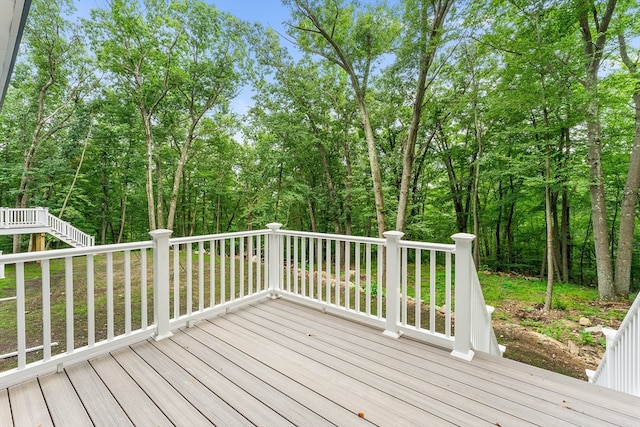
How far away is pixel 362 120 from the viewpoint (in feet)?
29.1

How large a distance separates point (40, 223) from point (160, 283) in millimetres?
11506

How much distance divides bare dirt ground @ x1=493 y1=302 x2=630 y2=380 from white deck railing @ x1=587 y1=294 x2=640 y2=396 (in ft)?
5.09

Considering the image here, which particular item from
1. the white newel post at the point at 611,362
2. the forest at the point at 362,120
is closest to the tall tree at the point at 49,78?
the forest at the point at 362,120

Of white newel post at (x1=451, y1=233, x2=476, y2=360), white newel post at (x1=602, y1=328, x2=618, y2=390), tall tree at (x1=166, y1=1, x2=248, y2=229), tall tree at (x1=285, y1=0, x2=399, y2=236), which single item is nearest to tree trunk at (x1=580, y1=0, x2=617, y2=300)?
tall tree at (x1=285, y1=0, x2=399, y2=236)

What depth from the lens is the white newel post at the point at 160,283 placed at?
8.37 feet

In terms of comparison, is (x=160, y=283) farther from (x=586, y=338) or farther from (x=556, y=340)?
(x=586, y=338)

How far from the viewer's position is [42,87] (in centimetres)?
1089

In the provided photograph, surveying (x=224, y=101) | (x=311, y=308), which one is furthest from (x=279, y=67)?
(x=311, y=308)

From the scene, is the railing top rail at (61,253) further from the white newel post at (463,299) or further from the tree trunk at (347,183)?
the tree trunk at (347,183)

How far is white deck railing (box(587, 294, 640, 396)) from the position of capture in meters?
1.79

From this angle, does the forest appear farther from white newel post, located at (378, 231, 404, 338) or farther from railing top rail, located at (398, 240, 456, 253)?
white newel post, located at (378, 231, 404, 338)

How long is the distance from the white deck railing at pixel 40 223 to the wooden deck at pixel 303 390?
443 inches

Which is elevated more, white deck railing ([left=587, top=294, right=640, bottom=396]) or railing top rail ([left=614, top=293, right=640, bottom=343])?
railing top rail ([left=614, top=293, right=640, bottom=343])

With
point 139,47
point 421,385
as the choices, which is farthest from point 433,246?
point 139,47
